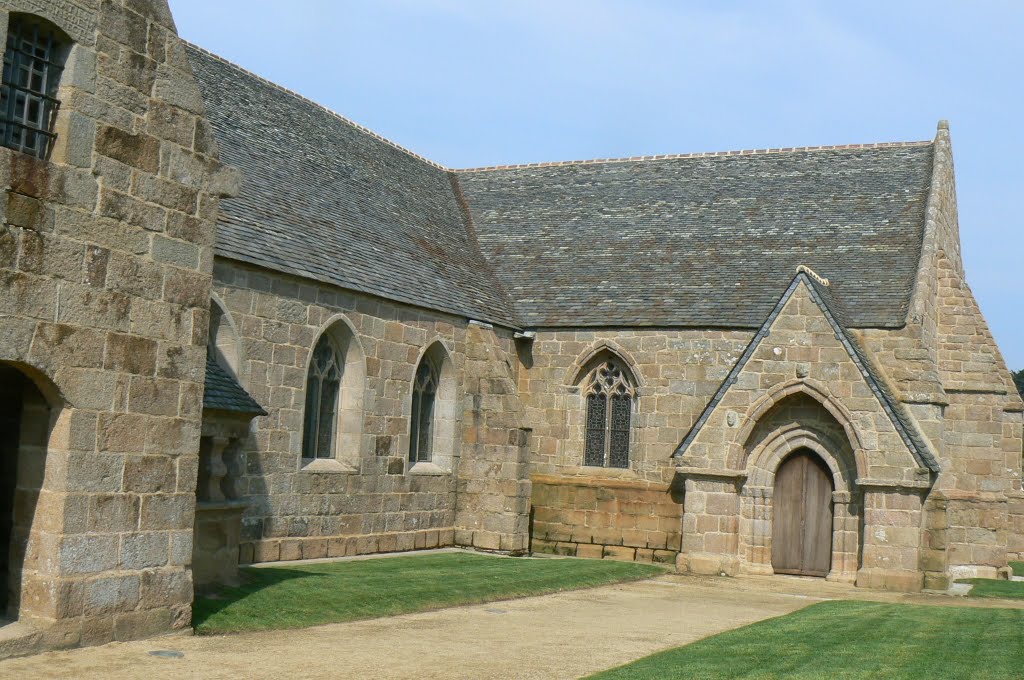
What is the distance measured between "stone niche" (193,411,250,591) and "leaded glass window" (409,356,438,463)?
26.0 feet

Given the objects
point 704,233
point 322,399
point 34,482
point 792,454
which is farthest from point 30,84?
point 704,233

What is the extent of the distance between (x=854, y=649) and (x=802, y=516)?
Answer: 9715mm

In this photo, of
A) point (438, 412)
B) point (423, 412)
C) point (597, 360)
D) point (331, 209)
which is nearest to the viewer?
point (331, 209)

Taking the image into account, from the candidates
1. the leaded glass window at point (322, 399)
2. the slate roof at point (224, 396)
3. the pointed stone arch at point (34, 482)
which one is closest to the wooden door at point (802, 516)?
the leaded glass window at point (322, 399)

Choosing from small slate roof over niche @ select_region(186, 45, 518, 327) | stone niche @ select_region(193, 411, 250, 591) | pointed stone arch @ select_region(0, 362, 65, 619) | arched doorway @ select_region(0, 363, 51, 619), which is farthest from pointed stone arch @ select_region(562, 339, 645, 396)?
pointed stone arch @ select_region(0, 362, 65, 619)

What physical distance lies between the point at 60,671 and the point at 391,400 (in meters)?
11.5

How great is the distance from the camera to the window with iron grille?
898 centimetres

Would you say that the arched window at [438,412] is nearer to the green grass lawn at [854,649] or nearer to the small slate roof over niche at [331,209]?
the small slate roof over niche at [331,209]

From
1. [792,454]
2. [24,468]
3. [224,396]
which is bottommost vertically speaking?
[24,468]

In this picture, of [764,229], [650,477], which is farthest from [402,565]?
[764,229]

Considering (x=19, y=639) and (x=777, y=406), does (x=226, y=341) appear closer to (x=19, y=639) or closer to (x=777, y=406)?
(x=19, y=639)

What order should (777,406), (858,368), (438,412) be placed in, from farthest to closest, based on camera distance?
(438,412)
(777,406)
(858,368)

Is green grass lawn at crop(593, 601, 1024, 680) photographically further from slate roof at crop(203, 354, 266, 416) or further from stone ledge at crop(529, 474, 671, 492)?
stone ledge at crop(529, 474, 671, 492)

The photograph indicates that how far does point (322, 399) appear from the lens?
60.5 ft
